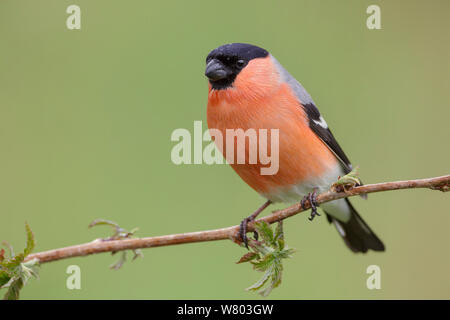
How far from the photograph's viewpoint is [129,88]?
5.44 m

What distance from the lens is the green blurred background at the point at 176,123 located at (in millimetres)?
4664

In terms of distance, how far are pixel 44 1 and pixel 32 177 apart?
1.98 m

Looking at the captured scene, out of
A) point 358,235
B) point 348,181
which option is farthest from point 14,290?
point 358,235

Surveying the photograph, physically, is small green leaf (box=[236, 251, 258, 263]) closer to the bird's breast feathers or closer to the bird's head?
the bird's breast feathers

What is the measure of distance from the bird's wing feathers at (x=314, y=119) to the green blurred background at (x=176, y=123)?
0.73 m

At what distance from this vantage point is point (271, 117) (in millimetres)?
3346

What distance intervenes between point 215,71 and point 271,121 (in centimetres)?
47

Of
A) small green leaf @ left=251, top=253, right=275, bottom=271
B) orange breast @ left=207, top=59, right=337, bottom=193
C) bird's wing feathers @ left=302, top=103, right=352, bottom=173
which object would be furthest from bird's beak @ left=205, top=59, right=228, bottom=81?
small green leaf @ left=251, top=253, right=275, bottom=271

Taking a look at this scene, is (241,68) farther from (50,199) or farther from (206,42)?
(50,199)

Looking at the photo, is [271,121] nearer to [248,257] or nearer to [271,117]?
[271,117]

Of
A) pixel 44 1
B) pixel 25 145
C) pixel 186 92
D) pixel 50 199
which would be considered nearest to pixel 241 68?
pixel 186 92

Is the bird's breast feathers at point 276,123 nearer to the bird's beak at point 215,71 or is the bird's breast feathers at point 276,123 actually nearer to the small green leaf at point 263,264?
the bird's beak at point 215,71

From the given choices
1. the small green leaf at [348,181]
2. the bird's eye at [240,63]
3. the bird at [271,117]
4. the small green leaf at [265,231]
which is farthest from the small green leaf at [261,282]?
the bird's eye at [240,63]

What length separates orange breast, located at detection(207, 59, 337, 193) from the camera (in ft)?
10.9
